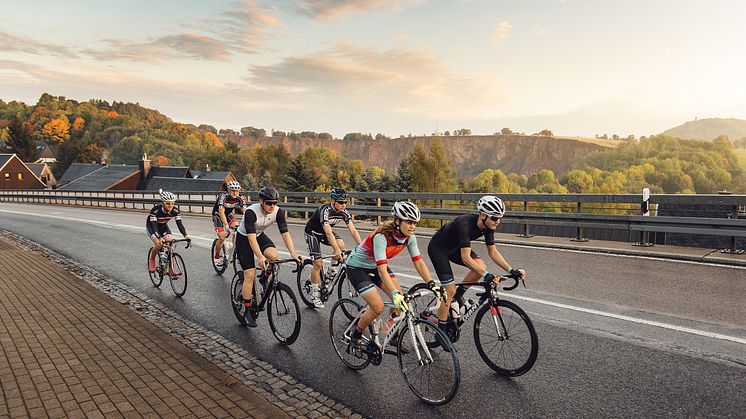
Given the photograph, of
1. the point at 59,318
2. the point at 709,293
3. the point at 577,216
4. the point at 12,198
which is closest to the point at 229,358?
the point at 59,318

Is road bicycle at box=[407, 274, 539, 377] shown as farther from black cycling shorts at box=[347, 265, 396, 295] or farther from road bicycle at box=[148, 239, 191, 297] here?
road bicycle at box=[148, 239, 191, 297]

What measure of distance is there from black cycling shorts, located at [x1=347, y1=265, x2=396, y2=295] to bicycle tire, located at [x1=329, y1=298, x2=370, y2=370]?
0.28 m

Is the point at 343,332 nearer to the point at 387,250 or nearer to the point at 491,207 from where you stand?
the point at 387,250

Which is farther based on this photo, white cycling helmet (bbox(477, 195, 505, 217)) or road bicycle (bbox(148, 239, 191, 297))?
road bicycle (bbox(148, 239, 191, 297))

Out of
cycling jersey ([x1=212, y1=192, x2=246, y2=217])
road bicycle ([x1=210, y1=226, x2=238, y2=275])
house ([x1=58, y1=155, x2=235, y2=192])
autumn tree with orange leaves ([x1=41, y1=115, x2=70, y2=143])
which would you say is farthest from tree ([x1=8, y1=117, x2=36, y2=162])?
road bicycle ([x1=210, y1=226, x2=238, y2=275])

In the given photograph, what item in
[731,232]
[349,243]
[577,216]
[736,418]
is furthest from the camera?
[349,243]

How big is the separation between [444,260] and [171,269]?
5429 millimetres

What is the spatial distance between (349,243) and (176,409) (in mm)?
9376

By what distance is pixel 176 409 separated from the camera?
4.07 m

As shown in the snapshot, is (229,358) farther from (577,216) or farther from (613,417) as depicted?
(577,216)

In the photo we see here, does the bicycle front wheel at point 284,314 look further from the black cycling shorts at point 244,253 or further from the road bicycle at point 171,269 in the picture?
the road bicycle at point 171,269

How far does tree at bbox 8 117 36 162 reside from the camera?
408ft

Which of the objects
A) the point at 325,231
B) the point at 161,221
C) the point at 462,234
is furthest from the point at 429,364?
the point at 161,221

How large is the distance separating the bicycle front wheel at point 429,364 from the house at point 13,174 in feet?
336
